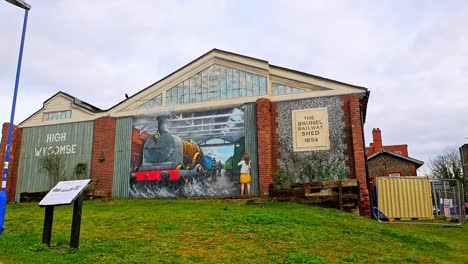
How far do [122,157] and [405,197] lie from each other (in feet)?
45.8

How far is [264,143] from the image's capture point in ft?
64.8

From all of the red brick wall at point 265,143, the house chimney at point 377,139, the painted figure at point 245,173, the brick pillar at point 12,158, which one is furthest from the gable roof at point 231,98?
the house chimney at point 377,139

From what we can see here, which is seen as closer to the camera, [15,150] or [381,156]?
[15,150]

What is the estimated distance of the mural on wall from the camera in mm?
20328

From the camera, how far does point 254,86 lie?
21078 mm

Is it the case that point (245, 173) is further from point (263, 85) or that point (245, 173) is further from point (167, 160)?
point (263, 85)

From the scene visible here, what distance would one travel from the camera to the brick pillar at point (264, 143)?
64.0 ft

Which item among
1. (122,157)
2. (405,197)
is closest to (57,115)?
(122,157)

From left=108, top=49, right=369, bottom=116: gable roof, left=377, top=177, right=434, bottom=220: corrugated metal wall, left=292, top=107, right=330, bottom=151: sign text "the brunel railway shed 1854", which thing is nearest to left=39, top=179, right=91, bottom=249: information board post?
left=377, top=177, right=434, bottom=220: corrugated metal wall

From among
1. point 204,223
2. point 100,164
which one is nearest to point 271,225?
point 204,223

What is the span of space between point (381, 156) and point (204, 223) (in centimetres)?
2993

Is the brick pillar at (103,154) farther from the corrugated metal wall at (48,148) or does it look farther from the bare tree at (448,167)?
the bare tree at (448,167)

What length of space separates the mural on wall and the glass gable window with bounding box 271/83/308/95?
2.04 meters

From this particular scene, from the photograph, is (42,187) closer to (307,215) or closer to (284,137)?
(284,137)
